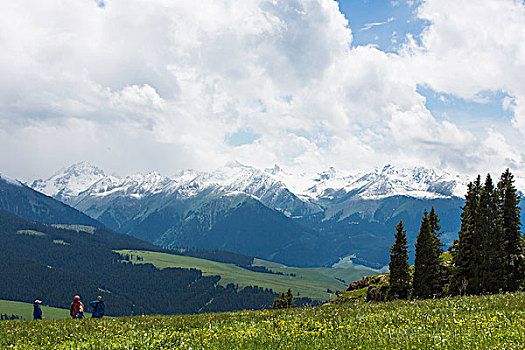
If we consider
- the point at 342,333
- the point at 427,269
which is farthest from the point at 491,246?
the point at 342,333

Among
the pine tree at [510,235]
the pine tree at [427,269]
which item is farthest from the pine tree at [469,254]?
the pine tree at [427,269]

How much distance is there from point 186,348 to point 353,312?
33.3ft

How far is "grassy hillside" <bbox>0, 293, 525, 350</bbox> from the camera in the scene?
11592mm

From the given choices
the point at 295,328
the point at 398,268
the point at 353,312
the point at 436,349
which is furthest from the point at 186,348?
the point at 398,268

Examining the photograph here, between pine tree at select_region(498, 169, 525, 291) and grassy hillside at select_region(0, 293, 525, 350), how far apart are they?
44.7 metres

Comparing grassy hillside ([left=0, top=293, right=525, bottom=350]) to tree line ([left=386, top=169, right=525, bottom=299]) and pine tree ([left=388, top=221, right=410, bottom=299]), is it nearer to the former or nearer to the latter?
tree line ([left=386, top=169, right=525, bottom=299])

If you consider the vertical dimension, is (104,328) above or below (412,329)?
below

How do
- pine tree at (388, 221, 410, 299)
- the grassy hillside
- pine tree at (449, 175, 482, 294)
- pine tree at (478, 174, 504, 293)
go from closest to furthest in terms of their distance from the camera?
the grassy hillside → pine tree at (478, 174, 504, 293) → pine tree at (449, 175, 482, 294) → pine tree at (388, 221, 410, 299)

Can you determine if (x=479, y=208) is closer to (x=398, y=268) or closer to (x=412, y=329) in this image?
(x=398, y=268)

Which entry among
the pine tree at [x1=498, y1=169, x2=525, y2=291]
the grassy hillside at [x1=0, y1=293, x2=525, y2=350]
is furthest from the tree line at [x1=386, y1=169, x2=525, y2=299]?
the grassy hillside at [x1=0, y1=293, x2=525, y2=350]

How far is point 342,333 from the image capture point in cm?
1388

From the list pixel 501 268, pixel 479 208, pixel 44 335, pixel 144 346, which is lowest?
A: pixel 44 335

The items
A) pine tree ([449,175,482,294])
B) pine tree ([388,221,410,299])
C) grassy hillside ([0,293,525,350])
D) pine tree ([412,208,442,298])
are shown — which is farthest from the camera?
pine tree ([388,221,410,299])

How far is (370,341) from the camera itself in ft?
39.5
